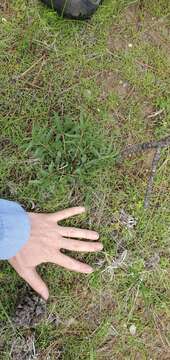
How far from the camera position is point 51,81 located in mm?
3039

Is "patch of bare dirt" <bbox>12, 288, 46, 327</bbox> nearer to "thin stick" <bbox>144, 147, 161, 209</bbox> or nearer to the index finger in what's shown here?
the index finger

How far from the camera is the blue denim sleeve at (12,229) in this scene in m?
2.58

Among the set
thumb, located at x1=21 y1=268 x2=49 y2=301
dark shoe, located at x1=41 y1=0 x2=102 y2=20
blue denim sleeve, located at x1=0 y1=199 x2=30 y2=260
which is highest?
dark shoe, located at x1=41 y1=0 x2=102 y2=20

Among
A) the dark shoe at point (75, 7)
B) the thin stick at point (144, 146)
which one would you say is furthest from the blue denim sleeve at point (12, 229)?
the dark shoe at point (75, 7)

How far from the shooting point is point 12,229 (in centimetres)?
261

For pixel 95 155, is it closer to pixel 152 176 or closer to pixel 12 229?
pixel 152 176

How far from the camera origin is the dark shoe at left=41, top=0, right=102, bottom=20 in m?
2.93

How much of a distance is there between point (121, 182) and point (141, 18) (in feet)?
2.96

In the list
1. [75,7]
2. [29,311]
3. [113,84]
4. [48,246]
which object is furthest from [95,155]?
[29,311]

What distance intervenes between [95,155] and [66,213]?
339 millimetres

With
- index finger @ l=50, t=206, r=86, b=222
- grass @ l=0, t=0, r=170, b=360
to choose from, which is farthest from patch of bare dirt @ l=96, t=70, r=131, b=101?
index finger @ l=50, t=206, r=86, b=222

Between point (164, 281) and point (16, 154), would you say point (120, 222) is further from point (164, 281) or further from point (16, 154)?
point (16, 154)

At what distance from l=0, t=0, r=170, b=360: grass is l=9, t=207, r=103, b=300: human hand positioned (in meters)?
0.07

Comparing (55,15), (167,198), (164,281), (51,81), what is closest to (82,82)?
(51,81)
